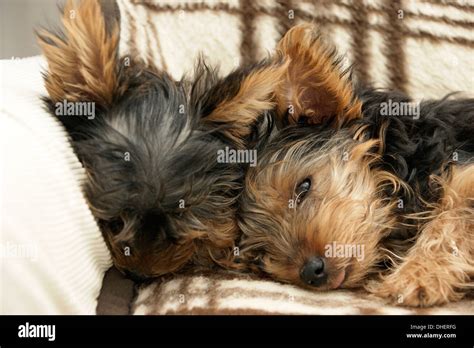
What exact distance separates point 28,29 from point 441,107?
294 centimetres

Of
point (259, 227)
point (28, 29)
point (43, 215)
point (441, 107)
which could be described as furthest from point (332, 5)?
point (43, 215)

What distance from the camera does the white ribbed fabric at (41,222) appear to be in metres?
2.40

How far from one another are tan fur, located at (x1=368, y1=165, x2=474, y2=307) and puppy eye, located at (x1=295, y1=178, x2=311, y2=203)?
546 millimetres

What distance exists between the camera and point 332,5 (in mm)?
4203

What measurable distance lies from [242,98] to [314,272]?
2.89ft

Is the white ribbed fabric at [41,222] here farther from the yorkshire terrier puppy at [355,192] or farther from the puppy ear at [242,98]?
the yorkshire terrier puppy at [355,192]

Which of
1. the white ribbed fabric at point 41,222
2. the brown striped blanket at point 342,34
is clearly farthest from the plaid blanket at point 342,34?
the white ribbed fabric at point 41,222

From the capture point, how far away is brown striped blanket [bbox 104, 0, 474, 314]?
4156mm

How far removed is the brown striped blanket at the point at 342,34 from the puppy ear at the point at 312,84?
868 millimetres

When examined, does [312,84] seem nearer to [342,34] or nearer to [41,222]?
[342,34]

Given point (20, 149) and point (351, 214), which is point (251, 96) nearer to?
point (351, 214)

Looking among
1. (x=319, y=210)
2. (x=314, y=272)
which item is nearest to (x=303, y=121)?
(x=319, y=210)

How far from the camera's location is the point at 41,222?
252 centimetres

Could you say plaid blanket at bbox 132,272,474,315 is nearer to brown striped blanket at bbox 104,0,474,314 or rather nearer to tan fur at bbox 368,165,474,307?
tan fur at bbox 368,165,474,307
